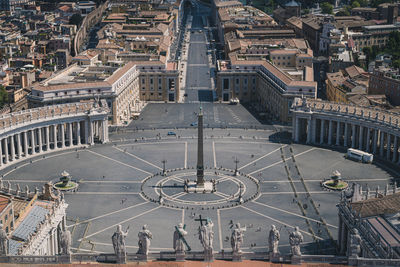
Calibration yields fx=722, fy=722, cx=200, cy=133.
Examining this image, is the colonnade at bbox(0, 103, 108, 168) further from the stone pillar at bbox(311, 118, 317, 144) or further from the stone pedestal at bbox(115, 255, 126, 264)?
the stone pedestal at bbox(115, 255, 126, 264)

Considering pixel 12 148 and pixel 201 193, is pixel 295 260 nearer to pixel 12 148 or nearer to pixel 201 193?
pixel 201 193

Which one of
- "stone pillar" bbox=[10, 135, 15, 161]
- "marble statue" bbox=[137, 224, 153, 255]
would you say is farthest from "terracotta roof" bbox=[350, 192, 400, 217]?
"stone pillar" bbox=[10, 135, 15, 161]

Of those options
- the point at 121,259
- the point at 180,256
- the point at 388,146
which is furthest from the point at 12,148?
the point at 180,256

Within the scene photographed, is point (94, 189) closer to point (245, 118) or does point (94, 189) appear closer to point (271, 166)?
point (271, 166)

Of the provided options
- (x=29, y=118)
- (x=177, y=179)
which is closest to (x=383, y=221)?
(x=177, y=179)

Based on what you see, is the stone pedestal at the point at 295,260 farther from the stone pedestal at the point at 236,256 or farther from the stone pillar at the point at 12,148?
the stone pillar at the point at 12,148

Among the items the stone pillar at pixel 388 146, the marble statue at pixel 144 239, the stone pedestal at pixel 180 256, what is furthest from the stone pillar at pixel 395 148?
the marble statue at pixel 144 239
